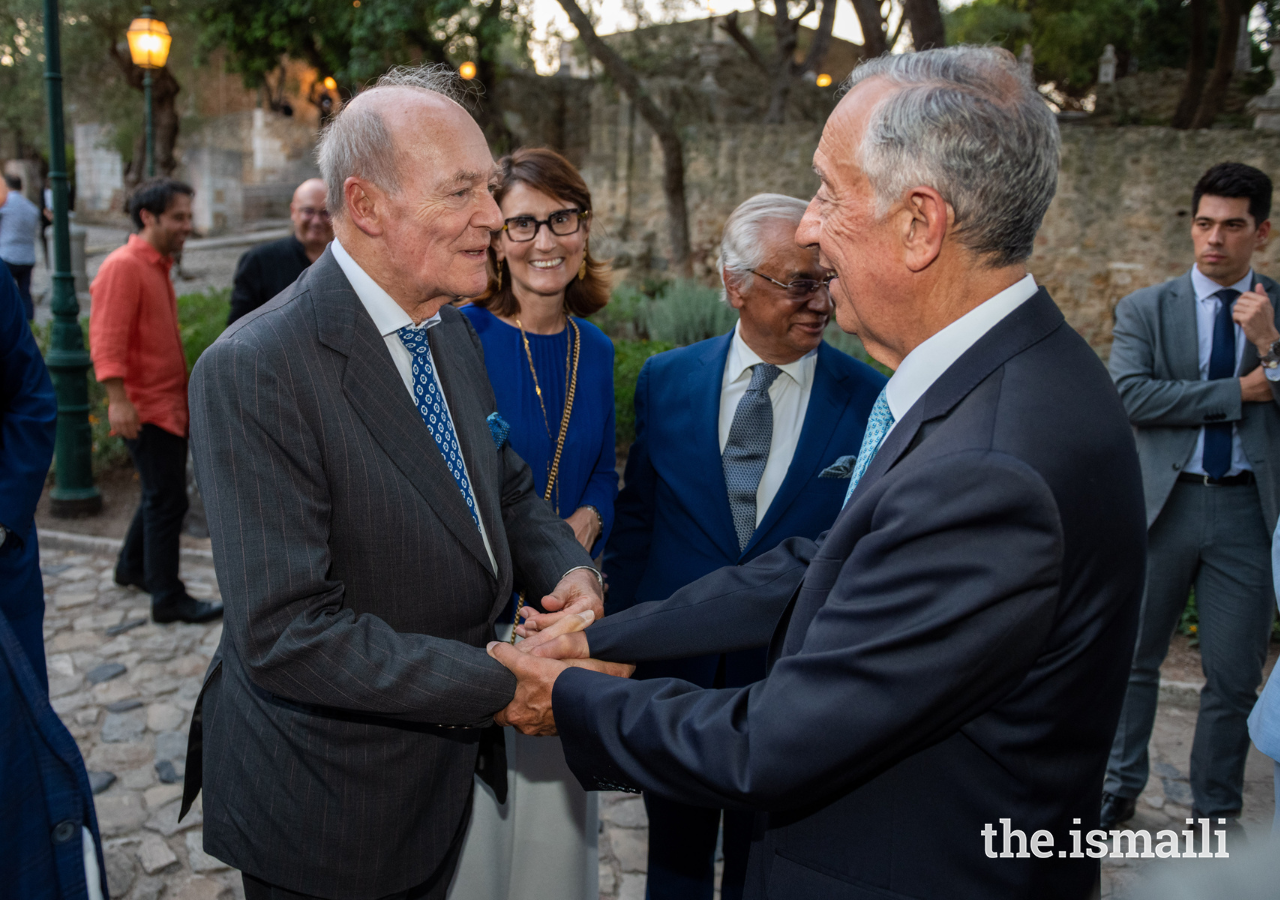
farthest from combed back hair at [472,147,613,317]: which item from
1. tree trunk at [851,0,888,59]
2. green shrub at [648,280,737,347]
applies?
tree trunk at [851,0,888,59]

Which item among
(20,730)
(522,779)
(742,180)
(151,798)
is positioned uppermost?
(742,180)

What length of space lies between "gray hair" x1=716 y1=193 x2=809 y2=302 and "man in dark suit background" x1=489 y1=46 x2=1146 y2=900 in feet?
3.90

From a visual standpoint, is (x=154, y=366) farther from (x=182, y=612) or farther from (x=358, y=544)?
(x=358, y=544)

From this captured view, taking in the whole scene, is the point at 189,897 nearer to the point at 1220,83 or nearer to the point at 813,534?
the point at 813,534

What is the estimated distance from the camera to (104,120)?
26094 millimetres

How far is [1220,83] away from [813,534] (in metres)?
16.1

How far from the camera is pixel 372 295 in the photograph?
2.10 meters

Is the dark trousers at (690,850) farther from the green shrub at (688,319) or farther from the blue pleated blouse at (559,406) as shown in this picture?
the green shrub at (688,319)

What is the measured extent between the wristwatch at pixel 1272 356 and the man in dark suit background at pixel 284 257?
4.96 m

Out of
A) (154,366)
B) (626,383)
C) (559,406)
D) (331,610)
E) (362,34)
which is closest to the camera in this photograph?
(331,610)

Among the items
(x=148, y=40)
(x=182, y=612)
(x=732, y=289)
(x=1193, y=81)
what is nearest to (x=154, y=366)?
(x=182, y=612)

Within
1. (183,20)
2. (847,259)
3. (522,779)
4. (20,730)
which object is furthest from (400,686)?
(183,20)

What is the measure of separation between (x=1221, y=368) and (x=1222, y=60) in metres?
13.9

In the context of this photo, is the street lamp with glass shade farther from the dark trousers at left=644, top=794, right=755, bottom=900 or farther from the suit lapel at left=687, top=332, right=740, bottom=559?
the dark trousers at left=644, top=794, right=755, bottom=900
